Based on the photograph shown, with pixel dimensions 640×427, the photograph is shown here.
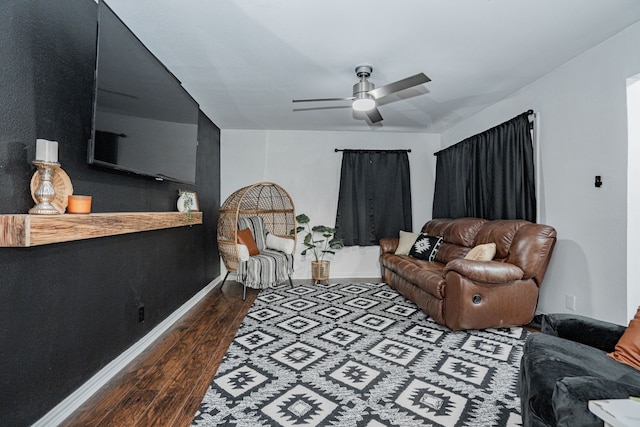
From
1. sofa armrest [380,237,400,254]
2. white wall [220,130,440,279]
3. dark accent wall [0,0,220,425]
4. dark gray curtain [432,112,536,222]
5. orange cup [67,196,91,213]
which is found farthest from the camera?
white wall [220,130,440,279]

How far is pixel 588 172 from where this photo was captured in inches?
100.0

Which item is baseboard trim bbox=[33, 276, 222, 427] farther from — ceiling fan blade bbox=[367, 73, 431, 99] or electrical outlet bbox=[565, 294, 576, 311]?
electrical outlet bbox=[565, 294, 576, 311]

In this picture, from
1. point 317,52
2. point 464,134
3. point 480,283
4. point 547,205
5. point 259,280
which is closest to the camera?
point 317,52

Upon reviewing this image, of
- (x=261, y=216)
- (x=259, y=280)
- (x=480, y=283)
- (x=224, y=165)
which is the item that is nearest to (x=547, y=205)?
(x=480, y=283)

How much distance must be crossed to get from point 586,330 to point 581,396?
796mm

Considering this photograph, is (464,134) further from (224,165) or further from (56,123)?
(56,123)

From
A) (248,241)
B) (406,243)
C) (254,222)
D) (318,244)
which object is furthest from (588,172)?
(254,222)

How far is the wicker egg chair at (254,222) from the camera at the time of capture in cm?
386

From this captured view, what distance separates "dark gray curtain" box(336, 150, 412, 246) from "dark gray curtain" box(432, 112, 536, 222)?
1.89 feet

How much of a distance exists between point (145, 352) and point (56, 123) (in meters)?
1.72

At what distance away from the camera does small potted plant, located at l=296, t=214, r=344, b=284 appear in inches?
185

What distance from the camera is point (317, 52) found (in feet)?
8.19

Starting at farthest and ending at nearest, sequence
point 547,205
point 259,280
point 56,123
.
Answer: point 259,280
point 547,205
point 56,123

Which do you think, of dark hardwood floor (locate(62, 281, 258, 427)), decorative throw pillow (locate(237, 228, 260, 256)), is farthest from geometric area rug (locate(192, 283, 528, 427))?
decorative throw pillow (locate(237, 228, 260, 256))
